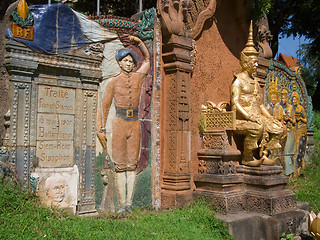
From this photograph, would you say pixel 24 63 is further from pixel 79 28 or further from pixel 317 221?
pixel 317 221

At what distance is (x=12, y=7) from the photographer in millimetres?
5098

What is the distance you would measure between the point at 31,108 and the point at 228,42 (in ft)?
15.9

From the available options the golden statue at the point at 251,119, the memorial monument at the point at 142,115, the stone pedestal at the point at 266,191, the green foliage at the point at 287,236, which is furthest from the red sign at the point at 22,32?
the green foliage at the point at 287,236

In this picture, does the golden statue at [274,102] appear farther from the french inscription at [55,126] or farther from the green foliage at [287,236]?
the french inscription at [55,126]

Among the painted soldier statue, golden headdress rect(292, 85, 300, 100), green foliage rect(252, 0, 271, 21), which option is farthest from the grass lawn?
golden headdress rect(292, 85, 300, 100)

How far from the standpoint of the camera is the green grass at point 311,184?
29.1 ft

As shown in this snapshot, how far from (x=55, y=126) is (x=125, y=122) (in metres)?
1.26

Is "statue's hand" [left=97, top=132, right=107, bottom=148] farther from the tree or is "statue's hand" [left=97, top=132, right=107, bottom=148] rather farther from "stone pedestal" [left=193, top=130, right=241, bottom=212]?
the tree

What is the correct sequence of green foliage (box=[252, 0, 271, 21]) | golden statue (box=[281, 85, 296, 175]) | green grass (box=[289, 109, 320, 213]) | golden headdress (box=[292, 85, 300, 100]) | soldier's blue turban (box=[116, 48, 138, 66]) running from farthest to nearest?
golden headdress (box=[292, 85, 300, 100]) → golden statue (box=[281, 85, 296, 175]) → green grass (box=[289, 109, 320, 213]) → green foliage (box=[252, 0, 271, 21]) → soldier's blue turban (box=[116, 48, 138, 66])

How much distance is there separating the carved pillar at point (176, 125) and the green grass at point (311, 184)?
11.8ft

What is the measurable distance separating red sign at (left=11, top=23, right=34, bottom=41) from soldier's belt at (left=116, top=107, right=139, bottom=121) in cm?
180

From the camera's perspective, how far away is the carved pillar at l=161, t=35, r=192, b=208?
263 inches

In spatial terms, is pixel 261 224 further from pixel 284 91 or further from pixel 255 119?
pixel 284 91

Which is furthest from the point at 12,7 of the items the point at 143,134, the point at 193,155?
the point at 193,155
